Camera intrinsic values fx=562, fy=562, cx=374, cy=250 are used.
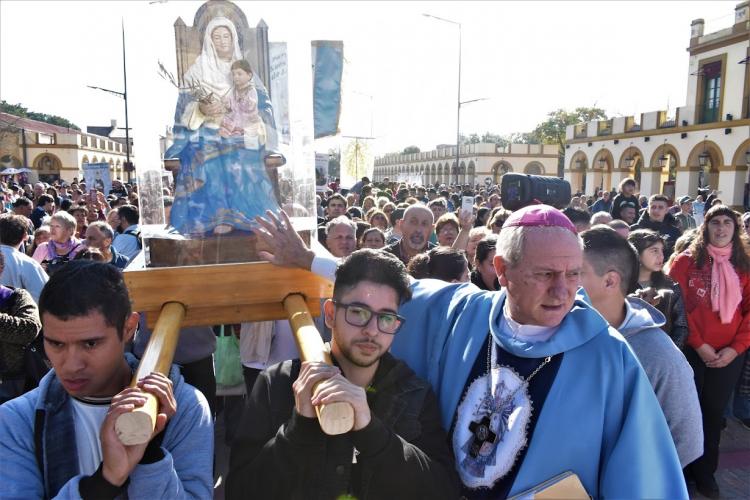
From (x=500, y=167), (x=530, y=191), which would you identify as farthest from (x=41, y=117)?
(x=530, y=191)

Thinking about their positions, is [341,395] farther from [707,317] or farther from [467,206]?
[467,206]

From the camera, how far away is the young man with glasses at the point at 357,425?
1.57 m

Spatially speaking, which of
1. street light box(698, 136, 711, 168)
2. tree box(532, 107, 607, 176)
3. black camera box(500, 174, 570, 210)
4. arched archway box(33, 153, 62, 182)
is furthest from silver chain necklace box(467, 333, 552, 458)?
tree box(532, 107, 607, 176)

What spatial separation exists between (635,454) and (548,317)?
1.63 feet

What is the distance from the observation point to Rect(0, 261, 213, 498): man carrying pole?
162cm

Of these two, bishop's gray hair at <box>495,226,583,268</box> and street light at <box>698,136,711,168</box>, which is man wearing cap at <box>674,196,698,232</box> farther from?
street light at <box>698,136,711,168</box>

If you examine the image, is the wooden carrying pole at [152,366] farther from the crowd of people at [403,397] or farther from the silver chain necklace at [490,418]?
the silver chain necklace at [490,418]

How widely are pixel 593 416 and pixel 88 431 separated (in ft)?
5.23

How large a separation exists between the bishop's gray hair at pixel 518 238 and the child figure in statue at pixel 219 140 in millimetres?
1151

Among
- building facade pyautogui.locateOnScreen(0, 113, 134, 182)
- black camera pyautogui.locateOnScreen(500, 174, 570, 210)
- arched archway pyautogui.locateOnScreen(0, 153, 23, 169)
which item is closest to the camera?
black camera pyautogui.locateOnScreen(500, 174, 570, 210)

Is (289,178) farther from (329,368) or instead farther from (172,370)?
(329,368)

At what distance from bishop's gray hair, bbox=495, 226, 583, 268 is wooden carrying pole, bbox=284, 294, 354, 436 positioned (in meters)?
0.74

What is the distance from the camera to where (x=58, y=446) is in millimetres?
1668

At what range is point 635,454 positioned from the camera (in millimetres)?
1728
